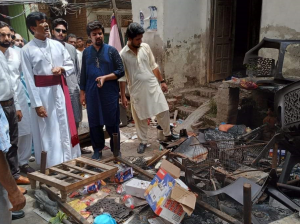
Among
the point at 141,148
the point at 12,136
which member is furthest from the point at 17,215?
the point at 141,148

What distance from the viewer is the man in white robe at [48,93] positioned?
384 cm

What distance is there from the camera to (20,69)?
4016mm

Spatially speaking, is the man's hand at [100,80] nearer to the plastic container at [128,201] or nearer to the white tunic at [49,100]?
the white tunic at [49,100]

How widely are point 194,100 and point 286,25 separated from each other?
8.49 ft

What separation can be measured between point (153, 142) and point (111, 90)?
1643 millimetres

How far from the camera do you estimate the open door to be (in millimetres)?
7547

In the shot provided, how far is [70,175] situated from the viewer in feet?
11.5

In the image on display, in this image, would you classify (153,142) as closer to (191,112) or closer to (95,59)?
(191,112)

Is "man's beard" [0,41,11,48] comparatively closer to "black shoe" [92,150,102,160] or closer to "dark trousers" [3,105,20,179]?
"dark trousers" [3,105,20,179]

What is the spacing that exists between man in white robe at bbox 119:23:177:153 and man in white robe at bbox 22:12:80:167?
104 cm

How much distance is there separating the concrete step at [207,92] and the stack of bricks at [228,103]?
3.59 feet

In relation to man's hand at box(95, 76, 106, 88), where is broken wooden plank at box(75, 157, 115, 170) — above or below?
below

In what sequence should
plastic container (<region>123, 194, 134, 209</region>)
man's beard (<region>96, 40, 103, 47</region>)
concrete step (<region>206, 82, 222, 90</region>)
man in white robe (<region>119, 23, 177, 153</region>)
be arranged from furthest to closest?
concrete step (<region>206, 82, 222, 90</region>)
man in white robe (<region>119, 23, 177, 153</region>)
man's beard (<region>96, 40, 103, 47</region>)
plastic container (<region>123, 194, 134, 209</region>)

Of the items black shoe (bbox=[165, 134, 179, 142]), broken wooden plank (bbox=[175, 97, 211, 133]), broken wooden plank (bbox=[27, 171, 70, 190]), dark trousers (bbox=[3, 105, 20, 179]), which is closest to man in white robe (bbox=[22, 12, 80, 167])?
dark trousers (bbox=[3, 105, 20, 179])
